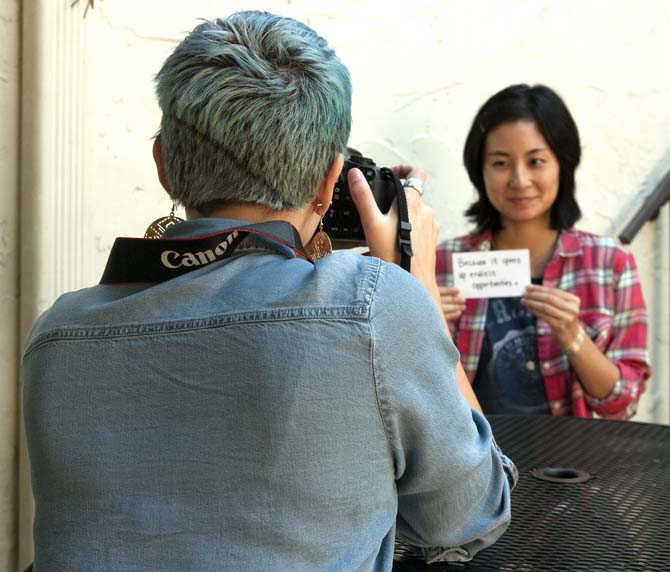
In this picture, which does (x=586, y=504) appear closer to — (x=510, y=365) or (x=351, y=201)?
(x=351, y=201)

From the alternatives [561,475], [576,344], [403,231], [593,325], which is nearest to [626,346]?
[593,325]

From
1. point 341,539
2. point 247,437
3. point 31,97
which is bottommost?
point 341,539

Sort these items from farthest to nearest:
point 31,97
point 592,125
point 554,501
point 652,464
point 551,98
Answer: point 592,125, point 551,98, point 31,97, point 652,464, point 554,501

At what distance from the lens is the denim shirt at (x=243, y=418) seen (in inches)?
31.5

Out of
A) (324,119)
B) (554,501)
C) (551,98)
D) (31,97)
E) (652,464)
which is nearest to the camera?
(324,119)

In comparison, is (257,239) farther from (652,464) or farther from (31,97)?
(31,97)

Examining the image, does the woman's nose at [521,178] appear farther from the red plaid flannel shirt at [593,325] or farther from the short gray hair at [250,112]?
the short gray hair at [250,112]

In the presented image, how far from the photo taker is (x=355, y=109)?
249 centimetres

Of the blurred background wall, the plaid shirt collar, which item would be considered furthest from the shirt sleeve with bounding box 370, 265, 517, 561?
the plaid shirt collar

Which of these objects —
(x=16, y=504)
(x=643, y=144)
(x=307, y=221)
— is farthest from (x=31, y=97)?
(x=643, y=144)

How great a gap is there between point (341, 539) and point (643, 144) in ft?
7.84

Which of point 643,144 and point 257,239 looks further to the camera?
point 643,144

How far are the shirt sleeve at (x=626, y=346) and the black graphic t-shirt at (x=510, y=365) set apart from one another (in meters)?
0.15

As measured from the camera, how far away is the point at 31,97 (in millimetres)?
1777
